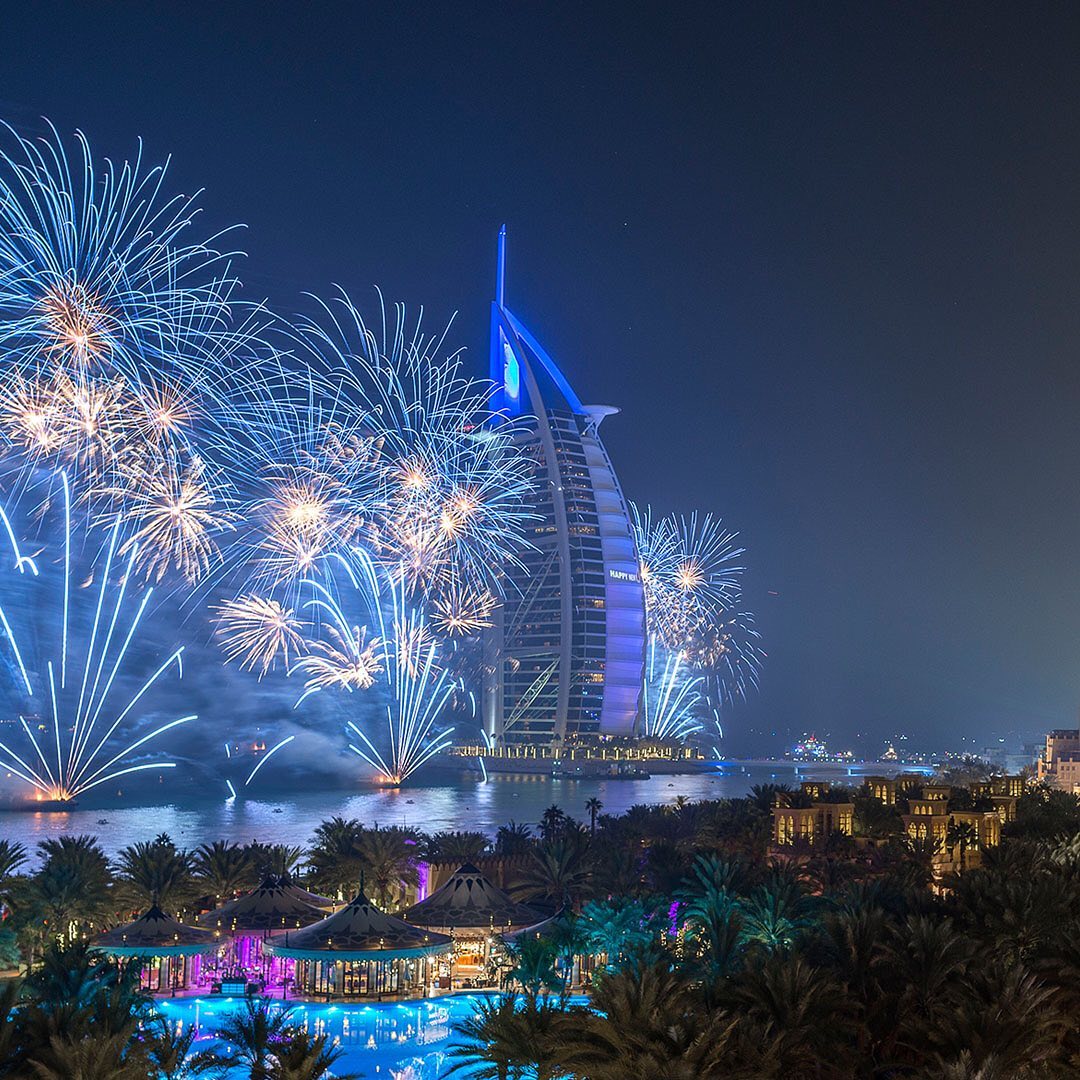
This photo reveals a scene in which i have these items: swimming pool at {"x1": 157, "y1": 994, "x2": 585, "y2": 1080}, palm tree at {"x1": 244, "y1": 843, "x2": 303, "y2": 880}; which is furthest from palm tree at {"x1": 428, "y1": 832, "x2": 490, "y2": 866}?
swimming pool at {"x1": 157, "y1": 994, "x2": 585, "y2": 1080}

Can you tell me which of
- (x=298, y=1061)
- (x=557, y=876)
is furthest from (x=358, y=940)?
(x=298, y=1061)

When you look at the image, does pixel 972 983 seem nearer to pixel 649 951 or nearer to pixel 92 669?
pixel 649 951

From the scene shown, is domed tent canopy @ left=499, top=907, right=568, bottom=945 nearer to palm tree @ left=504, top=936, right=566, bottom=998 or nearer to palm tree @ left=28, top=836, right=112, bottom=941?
palm tree @ left=504, top=936, right=566, bottom=998

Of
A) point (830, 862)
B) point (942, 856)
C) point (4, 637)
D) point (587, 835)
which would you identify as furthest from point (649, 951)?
point (4, 637)

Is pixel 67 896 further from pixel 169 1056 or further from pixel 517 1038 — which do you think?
pixel 517 1038

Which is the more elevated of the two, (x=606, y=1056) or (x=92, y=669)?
(x=92, y=669)

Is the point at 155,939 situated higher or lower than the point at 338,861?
lower
